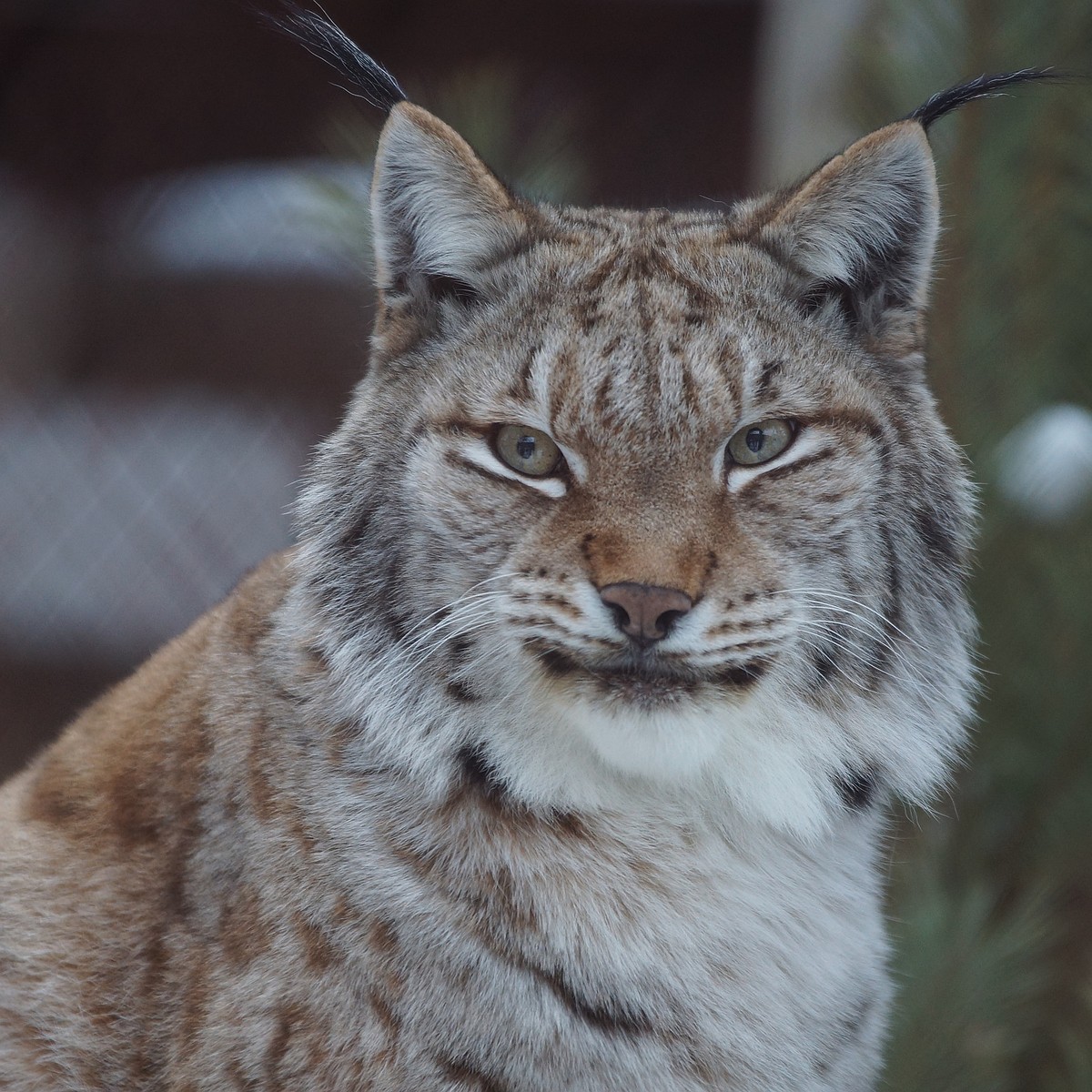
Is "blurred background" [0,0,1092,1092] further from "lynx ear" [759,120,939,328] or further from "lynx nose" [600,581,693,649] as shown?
"lynx nose" [600,581,693,649]

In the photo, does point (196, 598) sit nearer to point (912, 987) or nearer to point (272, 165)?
point (272, 165)

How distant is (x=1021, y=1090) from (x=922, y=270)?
7.68ft

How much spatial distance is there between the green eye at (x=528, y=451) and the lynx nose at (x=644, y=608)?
0.24m

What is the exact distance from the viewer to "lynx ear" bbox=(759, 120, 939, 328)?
1.82 metres

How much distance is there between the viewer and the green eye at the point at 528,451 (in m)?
1.74

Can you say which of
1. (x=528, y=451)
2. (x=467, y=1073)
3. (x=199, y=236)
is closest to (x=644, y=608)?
(x=528, y=451)

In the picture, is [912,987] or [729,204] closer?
[729,204]

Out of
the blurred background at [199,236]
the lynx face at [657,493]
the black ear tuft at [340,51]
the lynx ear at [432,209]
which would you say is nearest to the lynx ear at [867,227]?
the lynx face at [657,493]

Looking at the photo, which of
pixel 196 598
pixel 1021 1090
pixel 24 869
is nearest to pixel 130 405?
pixel 196 598

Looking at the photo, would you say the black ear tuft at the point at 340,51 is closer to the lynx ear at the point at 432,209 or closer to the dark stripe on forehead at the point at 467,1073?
the lynx ear at the point at 432,209

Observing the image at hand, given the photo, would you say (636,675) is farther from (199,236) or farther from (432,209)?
(199,236)

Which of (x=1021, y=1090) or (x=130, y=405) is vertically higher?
(x=130, y=405)

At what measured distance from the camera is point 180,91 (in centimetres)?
393

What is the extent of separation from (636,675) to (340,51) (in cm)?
94
